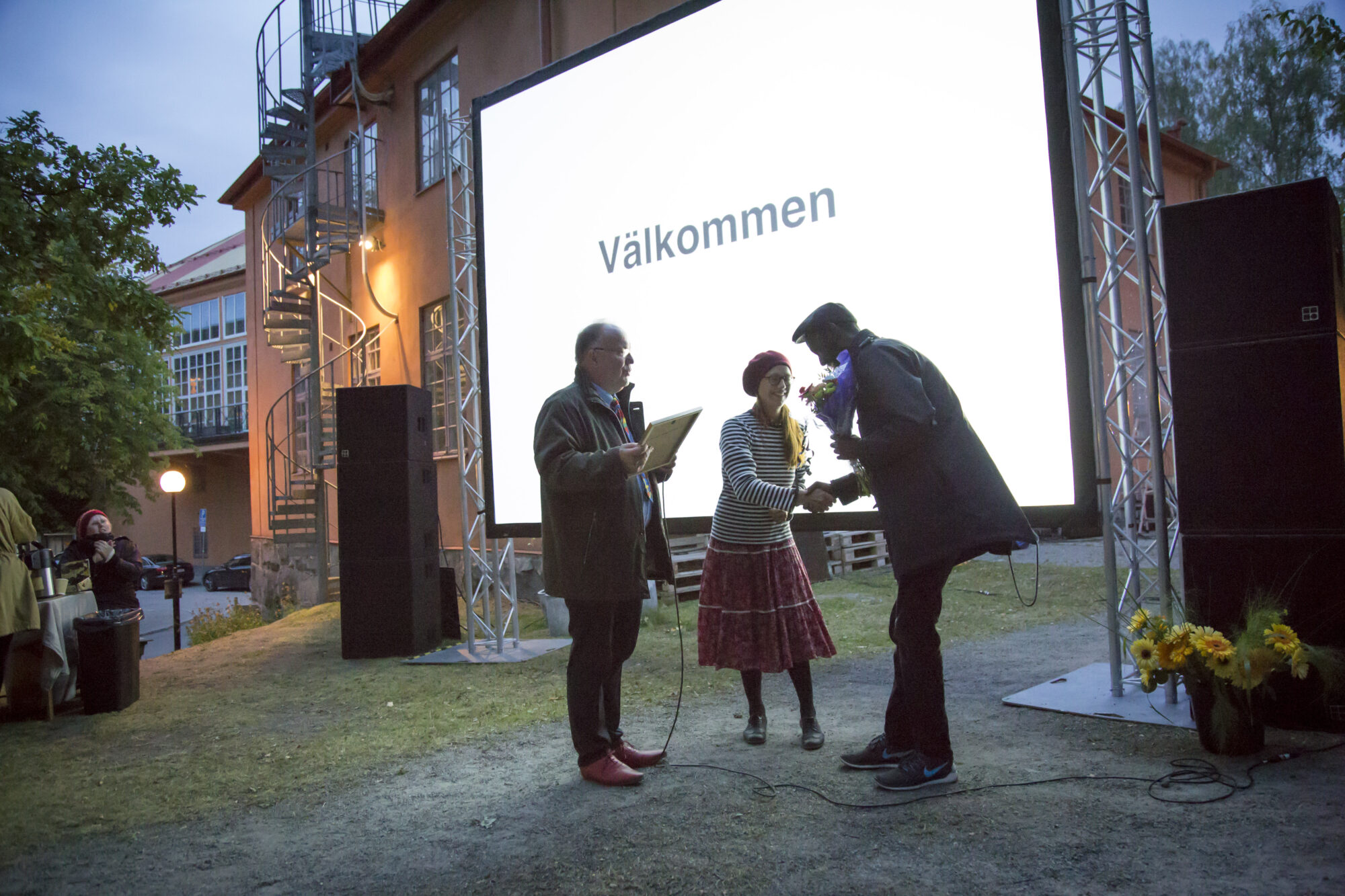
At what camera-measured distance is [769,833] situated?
262cm

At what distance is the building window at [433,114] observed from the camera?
10719 millimetres

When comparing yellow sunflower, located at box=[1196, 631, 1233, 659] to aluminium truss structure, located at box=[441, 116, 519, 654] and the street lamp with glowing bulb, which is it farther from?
the street lamp with glowing bulb

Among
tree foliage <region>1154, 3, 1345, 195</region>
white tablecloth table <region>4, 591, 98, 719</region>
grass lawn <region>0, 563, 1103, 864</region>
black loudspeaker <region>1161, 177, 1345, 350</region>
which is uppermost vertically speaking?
tree foliage <region>1154, 3, 1345, 195</region>

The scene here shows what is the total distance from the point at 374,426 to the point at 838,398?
487 centimetres

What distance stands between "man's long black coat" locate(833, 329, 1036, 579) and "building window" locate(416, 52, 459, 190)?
8.98m

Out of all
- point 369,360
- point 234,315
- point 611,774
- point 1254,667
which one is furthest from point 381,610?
point 234,315

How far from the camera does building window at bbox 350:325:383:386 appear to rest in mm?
12164

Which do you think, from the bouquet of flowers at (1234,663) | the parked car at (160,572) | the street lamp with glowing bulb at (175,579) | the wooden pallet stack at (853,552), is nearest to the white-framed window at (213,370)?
the parked car at (160,572)

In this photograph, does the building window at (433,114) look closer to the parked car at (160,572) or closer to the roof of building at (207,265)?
the parked car at (160,572)

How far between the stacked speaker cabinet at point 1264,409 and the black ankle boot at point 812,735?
156cm

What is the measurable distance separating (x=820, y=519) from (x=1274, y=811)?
2016mm

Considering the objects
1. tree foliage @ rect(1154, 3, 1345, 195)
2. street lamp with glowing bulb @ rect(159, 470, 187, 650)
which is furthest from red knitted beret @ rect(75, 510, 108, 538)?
tree foliage @ rect(1154, 3, 1345, 195)

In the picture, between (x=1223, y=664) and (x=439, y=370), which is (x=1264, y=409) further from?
(x=439, y=370)

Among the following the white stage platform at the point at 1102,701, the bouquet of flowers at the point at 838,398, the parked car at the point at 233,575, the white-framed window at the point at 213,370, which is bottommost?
the parked car at the point at 233,575
